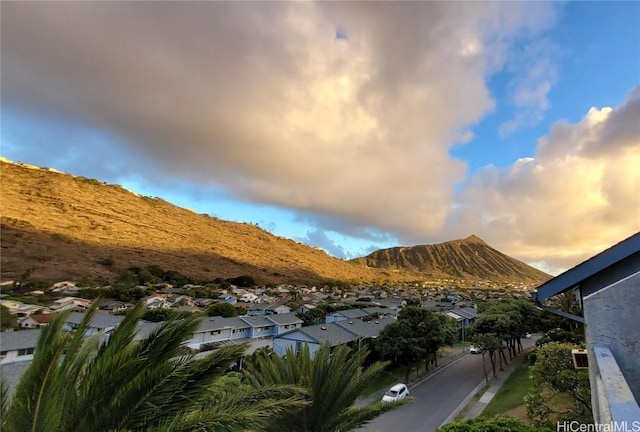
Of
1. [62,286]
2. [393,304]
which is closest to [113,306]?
[62,286]

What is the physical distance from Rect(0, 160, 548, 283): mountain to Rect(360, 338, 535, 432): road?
48871mm

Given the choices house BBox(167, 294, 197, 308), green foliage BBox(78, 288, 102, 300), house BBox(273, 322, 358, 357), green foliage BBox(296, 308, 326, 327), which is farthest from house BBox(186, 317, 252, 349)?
green foliage BBox(78, 288, 102, 300)

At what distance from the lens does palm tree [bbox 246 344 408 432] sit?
8.13m

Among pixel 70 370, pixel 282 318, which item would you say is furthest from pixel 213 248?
pixel 70 370

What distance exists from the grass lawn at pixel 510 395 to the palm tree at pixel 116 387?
18515 mm

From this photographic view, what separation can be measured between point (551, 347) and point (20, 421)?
47.1 ft

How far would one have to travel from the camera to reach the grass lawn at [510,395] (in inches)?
710

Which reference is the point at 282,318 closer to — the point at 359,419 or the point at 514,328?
the point at 514,328

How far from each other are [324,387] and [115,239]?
3850 inches

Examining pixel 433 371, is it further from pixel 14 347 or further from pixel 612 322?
pixel 14 347

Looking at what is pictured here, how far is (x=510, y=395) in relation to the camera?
20.2 m

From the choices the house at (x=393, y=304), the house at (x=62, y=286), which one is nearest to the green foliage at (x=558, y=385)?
the house at (x=393, y=304)

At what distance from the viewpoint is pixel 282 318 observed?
146 ft

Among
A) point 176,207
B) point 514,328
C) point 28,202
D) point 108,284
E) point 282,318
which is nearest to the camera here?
point 514,328
